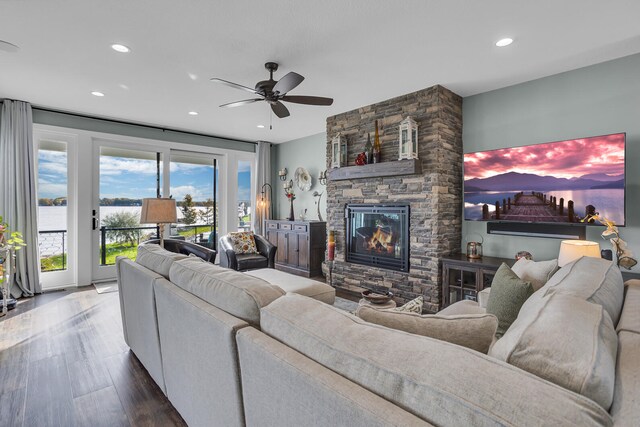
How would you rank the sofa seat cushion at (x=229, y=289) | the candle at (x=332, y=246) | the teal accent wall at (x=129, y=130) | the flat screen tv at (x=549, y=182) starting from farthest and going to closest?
the candle at (x=332, y=246) → the teal accent wall at (x=129, y=130) → the flat screen tv at (x=549, y=182) → the sofa seat cushion at (x=229, y=289)

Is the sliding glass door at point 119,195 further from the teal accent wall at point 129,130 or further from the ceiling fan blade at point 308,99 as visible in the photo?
the ceiling fan blade at point 308,99

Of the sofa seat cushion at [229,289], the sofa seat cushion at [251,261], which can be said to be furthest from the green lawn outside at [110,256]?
the sofa seat cushion at [229,289]

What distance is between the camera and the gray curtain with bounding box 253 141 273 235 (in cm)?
637

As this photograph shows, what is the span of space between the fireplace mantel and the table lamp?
214 centimetres

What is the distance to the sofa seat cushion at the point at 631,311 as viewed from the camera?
1.06 meters

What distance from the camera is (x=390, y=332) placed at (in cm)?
87

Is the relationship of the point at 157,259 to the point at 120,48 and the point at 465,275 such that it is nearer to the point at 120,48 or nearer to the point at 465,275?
the point at 120,48

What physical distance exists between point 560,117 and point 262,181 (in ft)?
15.9

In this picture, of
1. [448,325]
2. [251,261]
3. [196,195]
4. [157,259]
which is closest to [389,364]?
[448,325]

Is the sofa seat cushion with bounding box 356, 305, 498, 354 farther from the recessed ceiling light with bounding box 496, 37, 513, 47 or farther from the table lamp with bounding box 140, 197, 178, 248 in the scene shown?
the table lamp with bounding box 140, 197, 178, 248

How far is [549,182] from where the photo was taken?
305 centimetres

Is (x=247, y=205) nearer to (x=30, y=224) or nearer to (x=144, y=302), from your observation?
(x=30, y=224)

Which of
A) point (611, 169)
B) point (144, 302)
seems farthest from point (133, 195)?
point (611, 169)

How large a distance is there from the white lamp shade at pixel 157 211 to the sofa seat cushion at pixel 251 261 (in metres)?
1.12
